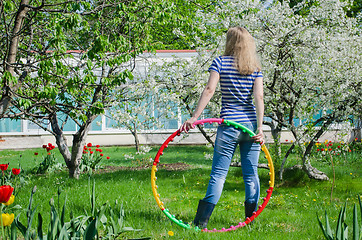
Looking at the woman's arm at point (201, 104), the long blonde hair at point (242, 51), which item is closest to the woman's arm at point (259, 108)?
the long blonde hair at point (242, 51)

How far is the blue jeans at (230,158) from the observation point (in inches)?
134

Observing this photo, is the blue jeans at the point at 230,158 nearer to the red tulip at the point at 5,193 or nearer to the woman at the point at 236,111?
the woman at the point at 236,111

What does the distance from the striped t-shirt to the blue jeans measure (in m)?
0.10

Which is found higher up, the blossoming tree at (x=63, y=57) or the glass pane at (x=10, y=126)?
the blossoming tree at (x=63, y=57)

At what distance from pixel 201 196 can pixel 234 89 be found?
7.53 ft

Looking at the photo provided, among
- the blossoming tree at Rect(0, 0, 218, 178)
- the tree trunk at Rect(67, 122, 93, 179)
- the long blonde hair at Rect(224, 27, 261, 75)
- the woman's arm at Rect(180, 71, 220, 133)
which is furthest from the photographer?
the tree trunk at Rect(67, 122, 93, 179)

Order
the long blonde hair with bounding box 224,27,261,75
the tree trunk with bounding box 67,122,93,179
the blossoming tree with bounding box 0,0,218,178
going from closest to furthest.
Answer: the long blonde hair with bounding box 224,27,261,75, the blossoming tree with bounding box 0,0,218,178, the tree trunk with bounding box 67,122,93,179

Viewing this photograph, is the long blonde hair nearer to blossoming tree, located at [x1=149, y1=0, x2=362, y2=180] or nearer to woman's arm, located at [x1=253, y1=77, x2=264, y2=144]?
woman's arm, located at [x1=253, y1=77, x2=264, y2=144]

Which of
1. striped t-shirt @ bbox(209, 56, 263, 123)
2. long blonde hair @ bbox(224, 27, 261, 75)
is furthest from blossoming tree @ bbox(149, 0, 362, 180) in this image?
striped t-shirt @ bbox(209, 56, 263, 123)

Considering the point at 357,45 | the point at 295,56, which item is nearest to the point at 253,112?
the point at 295,56

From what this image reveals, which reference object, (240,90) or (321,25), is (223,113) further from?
(321,25)

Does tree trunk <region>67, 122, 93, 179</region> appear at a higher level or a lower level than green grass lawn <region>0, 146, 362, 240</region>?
higher

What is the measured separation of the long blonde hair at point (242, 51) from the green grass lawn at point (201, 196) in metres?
1.46

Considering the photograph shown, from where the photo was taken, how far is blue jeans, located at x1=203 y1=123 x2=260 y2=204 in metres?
3.39
